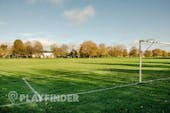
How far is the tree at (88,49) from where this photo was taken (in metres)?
130

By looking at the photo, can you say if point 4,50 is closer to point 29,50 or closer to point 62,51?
point 29,50

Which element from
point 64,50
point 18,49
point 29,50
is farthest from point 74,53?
point 18,49

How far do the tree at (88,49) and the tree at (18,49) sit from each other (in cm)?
3632

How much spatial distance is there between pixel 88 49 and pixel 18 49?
4210 centimetres

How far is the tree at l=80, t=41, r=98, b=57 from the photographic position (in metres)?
130

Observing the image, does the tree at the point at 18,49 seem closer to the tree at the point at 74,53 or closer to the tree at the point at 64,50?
the tree at the point at 64,50

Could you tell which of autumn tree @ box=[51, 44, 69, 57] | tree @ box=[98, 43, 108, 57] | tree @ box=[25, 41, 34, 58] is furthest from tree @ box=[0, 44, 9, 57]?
tree @ box=[98, 43, 108, 57]

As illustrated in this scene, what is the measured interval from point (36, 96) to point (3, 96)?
4.62 ft

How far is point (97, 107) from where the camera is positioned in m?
6.92

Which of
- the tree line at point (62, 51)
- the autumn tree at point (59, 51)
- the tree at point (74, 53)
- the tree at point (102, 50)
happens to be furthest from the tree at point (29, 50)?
the tree at point (102, 50)

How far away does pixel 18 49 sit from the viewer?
114000 millimetres

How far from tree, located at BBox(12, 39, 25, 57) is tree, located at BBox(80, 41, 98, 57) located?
119 ft

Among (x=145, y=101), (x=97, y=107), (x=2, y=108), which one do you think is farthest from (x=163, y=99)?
(x=2, y=108)

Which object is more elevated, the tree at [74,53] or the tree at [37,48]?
the tree at [37,48]
